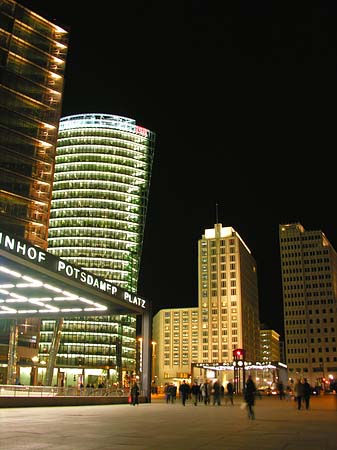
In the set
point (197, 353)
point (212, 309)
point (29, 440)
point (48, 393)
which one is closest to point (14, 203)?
point (48, 393)

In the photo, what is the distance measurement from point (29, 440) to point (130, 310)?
93.3 ft

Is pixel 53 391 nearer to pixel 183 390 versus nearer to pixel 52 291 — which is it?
pixel 52 291

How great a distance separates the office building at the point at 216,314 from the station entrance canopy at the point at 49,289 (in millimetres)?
133042

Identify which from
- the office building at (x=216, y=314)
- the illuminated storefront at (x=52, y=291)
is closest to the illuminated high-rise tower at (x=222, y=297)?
the office building at (x=216, y=314)

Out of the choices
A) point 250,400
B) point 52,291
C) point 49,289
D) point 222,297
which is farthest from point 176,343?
point 250,400

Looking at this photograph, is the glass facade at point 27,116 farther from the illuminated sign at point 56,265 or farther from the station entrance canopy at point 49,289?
the illuminated sign at point 56,265

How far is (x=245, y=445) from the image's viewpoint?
10336mm

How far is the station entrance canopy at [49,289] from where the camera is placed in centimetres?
2553

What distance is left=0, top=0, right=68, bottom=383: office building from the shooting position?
81550 mm

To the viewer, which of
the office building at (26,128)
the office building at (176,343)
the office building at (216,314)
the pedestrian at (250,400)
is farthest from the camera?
the office building at (176,343)

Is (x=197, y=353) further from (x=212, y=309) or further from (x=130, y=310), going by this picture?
(x=130, y=310)

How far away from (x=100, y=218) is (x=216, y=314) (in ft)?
210

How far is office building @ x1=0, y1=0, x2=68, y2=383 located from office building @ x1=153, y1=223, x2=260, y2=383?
9843cm

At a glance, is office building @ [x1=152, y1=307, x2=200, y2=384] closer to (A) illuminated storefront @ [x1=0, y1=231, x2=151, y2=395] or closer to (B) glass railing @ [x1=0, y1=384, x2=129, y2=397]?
(A) illuminated storefront @ [x1=0, y1=231, x2=151, y2=395]
